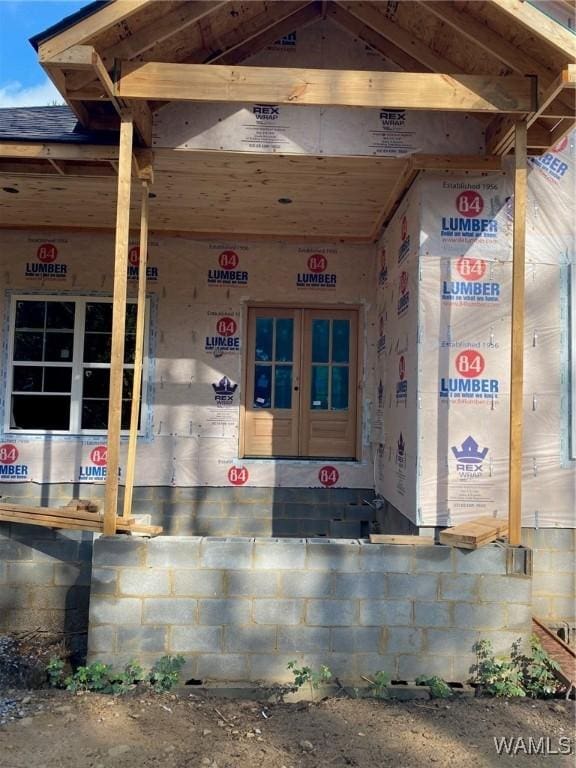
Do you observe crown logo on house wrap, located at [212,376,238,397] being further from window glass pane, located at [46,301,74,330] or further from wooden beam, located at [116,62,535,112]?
wooden beam, located at [116,62,535,112]

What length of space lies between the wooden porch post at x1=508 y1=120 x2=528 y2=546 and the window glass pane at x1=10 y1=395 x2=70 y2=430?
4.87 meters

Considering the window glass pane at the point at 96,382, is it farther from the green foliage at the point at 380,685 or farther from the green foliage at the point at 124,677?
the green foliage at the point at 380,685

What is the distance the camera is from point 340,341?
23.0 ft

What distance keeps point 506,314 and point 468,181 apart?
3.73 feet

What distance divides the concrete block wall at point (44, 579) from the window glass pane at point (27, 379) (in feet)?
8.14

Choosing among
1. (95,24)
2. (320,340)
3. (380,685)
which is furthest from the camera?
(320,340)

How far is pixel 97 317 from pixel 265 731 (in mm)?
4960

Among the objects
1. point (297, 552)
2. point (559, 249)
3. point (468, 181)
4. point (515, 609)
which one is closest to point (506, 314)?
point (559, 249)

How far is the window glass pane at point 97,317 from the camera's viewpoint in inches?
272

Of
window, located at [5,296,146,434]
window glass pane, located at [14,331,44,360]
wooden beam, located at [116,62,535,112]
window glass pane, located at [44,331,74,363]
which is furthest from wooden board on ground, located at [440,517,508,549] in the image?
window glass pane, located at [14,331,44,360]

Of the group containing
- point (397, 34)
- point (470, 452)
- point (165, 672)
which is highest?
point (397, 34)

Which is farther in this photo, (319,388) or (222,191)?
(319,388)

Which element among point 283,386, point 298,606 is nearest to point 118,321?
point 298,606

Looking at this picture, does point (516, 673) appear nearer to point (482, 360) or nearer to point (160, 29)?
point (482, 360)
